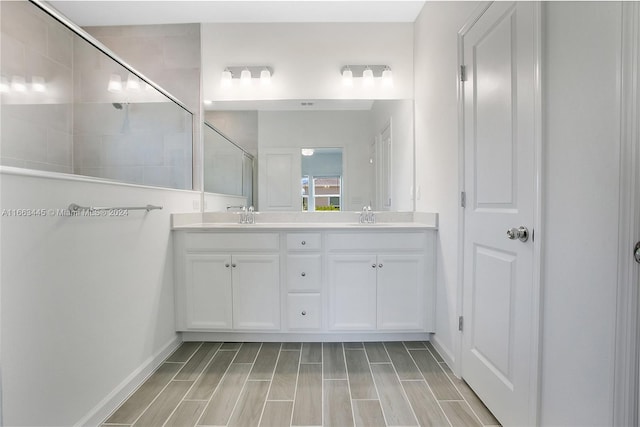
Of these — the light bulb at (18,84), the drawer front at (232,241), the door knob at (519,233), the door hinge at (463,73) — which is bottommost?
the drawer front at (232,241)

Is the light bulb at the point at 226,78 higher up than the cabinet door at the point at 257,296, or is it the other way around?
the light bulb at the point at 226,78

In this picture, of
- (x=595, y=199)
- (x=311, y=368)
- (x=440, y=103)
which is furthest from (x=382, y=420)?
(x=440, y=103)

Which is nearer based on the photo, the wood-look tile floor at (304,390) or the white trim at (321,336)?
the wood-look tile floor at (304,390)

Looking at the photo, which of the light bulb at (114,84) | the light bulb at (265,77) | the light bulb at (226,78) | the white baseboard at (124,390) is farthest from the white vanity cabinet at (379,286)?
the light bulb at (114,84)

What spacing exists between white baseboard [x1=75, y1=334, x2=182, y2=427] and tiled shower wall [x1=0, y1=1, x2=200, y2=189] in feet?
3.81

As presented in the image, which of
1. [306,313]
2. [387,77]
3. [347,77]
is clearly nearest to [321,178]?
[347,77]

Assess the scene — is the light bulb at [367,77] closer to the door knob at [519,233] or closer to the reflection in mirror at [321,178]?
the reflection in mirror at [321,178]

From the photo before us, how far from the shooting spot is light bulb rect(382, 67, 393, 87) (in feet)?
8.22

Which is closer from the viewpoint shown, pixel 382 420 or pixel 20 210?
pixel 20 210

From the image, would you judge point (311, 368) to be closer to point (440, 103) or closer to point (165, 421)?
point (165, 421)

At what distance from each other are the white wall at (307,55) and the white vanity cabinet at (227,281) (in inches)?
51.0

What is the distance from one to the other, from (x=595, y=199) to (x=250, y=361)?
195 cm

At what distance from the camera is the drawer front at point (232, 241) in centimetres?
215

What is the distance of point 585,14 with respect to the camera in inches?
35.4
